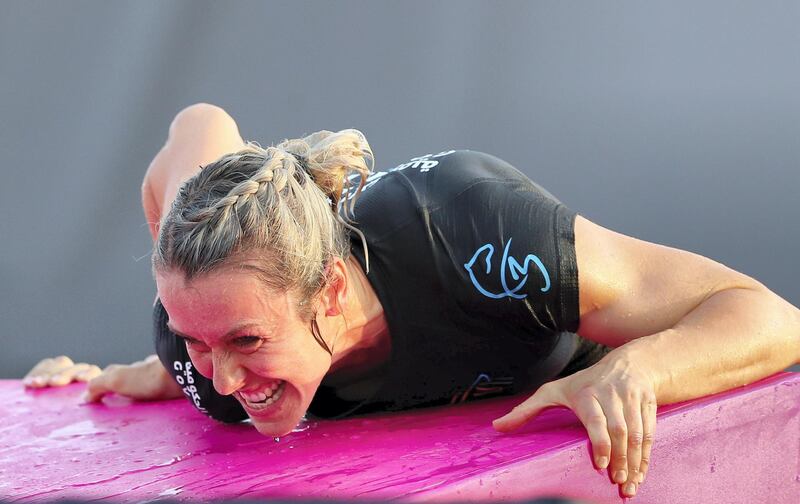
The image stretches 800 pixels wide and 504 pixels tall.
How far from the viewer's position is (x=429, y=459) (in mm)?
909

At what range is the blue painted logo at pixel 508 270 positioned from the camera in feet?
3.49

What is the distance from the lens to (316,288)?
103 cm

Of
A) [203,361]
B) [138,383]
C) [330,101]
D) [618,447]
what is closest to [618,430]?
[618,447]

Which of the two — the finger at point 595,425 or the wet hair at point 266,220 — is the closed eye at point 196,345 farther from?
the finger at point 595,425

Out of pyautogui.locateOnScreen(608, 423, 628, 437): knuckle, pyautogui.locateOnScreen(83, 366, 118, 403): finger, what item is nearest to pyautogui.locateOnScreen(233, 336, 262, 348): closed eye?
pyautogui.locateOnScreen(608, 423, 628, 437): knuckle

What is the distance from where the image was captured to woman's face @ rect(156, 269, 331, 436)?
0.96m

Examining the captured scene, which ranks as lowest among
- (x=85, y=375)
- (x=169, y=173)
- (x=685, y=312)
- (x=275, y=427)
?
(x=85, y=375)

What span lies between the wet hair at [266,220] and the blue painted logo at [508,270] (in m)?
0.15

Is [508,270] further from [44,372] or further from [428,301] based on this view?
[44,372]

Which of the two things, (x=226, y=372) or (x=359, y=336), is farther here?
(x=359, y=336)

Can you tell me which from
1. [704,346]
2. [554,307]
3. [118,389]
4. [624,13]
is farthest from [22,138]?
[704,346]

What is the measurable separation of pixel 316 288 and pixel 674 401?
15.1 inches

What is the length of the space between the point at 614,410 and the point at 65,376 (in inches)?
42.5

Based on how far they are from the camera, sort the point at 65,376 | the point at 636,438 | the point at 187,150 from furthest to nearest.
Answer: the point at 65,376, the point at 187,150, the point at 636,438
